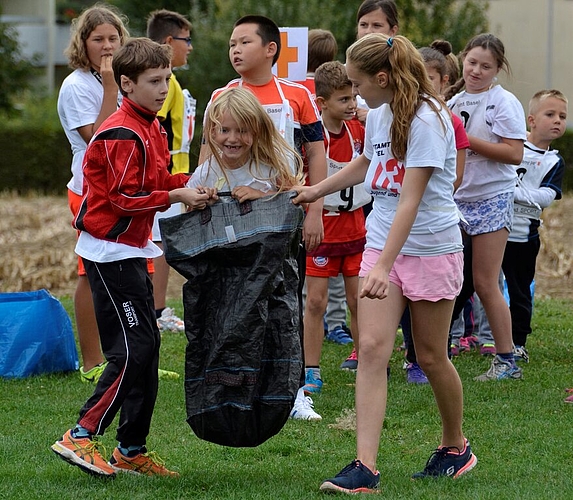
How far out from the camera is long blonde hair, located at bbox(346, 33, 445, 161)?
164 inches

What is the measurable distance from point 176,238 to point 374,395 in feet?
3.53

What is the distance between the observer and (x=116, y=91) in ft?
20.0

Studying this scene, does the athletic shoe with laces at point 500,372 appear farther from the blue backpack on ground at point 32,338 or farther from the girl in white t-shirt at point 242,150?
the blue backpack on ground at point 32,338

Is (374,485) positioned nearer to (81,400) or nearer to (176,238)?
(176,238)

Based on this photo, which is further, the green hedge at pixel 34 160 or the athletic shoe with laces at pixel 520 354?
the green hedge at pixel 34 160

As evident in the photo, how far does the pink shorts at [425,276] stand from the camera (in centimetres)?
424

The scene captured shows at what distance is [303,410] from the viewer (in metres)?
5.63

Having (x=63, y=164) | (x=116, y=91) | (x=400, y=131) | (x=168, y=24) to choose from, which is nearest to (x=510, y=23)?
(x=63, y=164)

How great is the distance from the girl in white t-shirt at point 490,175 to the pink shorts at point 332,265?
0.75 metres

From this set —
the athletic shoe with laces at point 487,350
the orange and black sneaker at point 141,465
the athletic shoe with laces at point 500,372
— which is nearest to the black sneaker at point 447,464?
the orange and black sneaker at point 141,465

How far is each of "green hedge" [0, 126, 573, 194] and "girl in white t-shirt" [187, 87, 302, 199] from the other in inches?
652

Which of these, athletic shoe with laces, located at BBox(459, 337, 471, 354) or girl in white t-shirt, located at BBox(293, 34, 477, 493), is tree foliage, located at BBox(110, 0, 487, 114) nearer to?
athletic shoe with laces, located at BBox(459, 337, 471, 354)

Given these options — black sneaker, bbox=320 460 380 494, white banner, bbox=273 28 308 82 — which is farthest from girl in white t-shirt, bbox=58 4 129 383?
black sneaker, bbox=320 460 380 494

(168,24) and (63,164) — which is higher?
(168,24)
